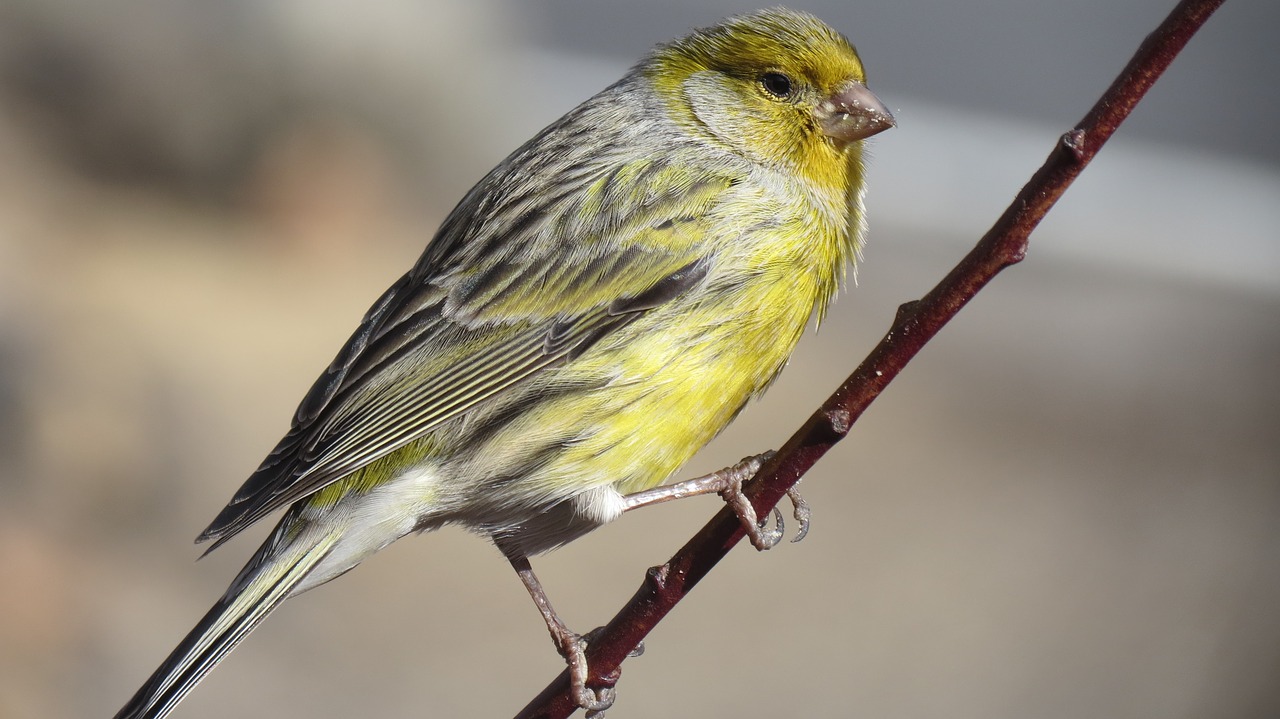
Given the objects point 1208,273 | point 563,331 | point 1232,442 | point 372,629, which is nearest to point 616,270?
point 563,331

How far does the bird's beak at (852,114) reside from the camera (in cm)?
316

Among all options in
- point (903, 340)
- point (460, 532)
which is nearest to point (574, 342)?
point (903, 340)

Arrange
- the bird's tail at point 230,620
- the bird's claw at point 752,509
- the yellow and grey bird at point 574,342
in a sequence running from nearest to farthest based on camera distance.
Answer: the bird's claw at point 752,509
the bird's tail at point 230,620
the yellow and grey bird at point 574,342

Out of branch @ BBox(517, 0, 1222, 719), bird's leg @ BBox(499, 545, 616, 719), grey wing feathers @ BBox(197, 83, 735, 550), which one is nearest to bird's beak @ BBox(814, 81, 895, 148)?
grey wing feathers @ BBox(197, 83, 735, 550)

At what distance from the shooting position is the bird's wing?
291cm

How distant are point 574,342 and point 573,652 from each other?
2.28ft

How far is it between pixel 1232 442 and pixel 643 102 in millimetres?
5932

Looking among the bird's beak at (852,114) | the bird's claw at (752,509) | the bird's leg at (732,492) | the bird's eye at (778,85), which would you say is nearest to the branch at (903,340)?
the bird's claw at (752,509)

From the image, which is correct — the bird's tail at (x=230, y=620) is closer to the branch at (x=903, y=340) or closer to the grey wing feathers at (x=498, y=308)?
the grey wing feathers at (x=498, y=308)

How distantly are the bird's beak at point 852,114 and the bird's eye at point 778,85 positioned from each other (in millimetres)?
96

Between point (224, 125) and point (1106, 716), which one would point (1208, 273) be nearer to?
point (1106, 716)

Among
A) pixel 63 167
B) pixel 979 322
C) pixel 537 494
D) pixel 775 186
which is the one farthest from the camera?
pixel 979 322

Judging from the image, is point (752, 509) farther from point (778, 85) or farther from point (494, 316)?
point (778, 85)

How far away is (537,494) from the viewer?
2941mm
